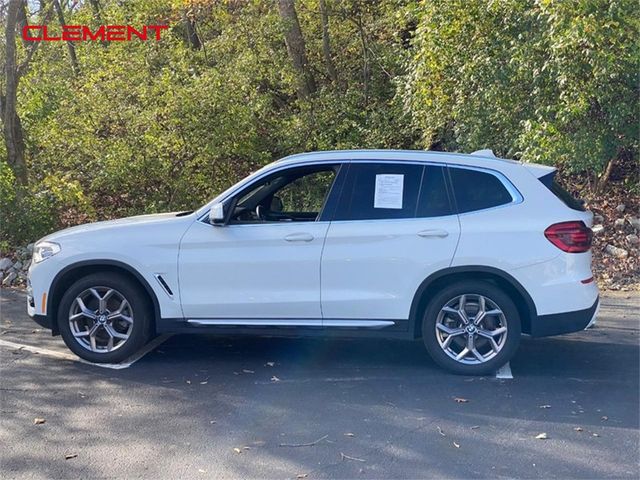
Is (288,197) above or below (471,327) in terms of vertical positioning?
above

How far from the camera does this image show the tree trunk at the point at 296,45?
14.1 m

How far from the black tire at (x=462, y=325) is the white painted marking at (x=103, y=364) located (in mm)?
2457

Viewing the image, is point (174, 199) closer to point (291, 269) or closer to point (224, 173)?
point (224, 173)

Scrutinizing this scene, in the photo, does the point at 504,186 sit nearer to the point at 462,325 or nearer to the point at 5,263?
the point at 462,325

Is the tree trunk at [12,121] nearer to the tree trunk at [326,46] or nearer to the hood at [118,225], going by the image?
the tree trunk at [326,46]

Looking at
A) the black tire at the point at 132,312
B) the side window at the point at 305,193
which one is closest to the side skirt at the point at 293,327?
the black tire at the point at 132,312

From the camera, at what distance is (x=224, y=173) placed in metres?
12.8

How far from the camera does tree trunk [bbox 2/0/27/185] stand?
11.8 meters

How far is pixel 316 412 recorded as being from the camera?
209 inches

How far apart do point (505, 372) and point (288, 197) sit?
2636mm

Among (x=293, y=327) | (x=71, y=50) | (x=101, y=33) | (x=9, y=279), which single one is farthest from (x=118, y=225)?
(x=71, y=50)

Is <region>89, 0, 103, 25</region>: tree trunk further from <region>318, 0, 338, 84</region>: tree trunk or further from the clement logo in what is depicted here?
<region>318, 0, 338, 84</region>: tree trunk

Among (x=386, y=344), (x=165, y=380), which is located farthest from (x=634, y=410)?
(x=165, y=380)

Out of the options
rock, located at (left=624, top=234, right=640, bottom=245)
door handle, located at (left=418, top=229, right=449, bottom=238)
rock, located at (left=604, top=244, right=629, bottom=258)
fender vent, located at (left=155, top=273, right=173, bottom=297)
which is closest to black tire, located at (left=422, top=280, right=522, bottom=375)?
door handle, located at (left=418, top=229, right=449, bottom=238)
